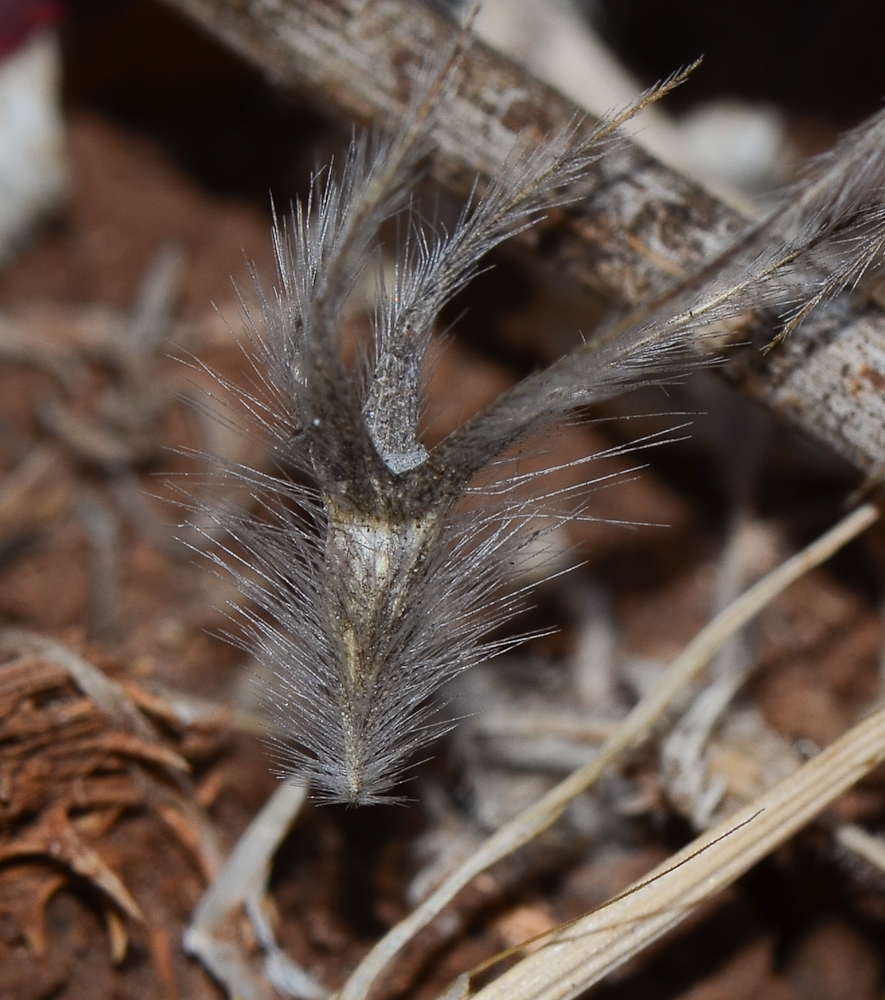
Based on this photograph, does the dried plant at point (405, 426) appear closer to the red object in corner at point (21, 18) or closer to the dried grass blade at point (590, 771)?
the dried grass blade at point (590, 771)

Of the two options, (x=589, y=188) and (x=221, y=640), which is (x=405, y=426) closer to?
(x=589, y=188)

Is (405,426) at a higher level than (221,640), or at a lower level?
lower

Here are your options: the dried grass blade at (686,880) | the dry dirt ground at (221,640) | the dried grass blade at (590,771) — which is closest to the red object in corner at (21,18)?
the dry dirt ground at (221,640)

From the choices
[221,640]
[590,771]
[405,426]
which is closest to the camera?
[405,426]

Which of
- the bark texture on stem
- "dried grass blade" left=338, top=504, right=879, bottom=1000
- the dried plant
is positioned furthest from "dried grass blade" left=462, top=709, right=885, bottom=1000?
the bark texture on stem

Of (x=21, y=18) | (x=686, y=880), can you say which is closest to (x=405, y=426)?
(x=686, y=880)

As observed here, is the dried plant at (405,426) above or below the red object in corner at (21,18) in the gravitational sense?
below

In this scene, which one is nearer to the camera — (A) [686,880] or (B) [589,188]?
(A) [686,880]
